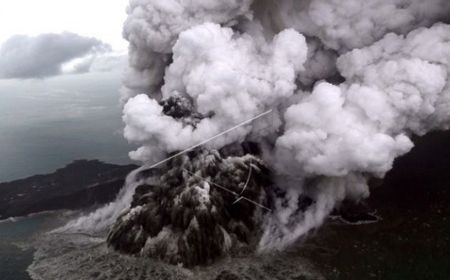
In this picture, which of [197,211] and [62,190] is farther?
[62,190]

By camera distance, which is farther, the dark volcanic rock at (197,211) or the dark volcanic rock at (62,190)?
the dark volcanic rock at (62,190)

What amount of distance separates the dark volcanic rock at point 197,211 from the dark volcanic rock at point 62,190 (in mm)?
39183

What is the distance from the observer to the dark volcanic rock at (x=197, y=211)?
10631 cm

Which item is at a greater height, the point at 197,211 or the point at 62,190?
the point at 62,190

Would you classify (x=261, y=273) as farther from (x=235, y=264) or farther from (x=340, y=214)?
(x=340, y=214)

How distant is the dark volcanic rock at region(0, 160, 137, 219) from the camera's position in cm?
15512

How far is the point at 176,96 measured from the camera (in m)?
120

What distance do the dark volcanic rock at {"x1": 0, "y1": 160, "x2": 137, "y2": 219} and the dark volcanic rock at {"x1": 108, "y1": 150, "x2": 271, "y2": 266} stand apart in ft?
129

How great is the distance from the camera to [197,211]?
4309 inches

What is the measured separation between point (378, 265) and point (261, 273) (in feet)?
72.2

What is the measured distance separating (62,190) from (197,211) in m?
78.7

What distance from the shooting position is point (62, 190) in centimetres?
17100

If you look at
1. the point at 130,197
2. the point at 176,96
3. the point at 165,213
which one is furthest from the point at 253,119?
the point at 130,197

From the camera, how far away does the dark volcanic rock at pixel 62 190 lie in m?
155
